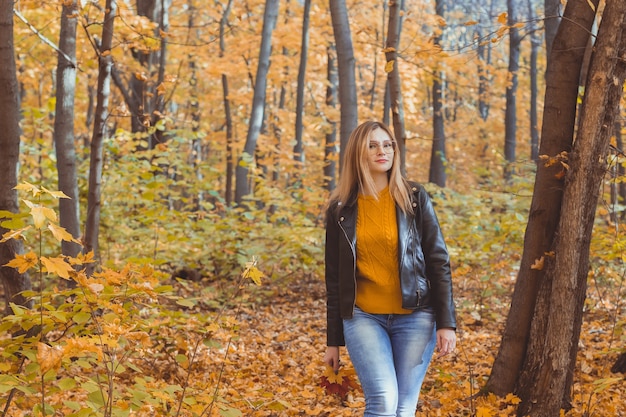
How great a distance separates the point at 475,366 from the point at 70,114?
442 cm

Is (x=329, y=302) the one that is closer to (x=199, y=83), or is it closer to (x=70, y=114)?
(x=70, y=114)

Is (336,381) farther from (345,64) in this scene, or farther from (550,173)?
(345,64)

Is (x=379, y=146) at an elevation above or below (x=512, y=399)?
above

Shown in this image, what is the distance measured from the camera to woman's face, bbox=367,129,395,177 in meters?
3.24

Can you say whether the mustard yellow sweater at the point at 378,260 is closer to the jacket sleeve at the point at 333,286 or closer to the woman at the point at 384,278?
the woman at the point at 384,278

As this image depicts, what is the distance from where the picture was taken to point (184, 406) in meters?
3.37

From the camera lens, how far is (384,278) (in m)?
3.09

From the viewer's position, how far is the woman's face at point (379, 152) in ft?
10.6

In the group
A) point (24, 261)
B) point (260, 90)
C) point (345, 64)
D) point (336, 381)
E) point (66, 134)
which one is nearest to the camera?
point (24, 261)

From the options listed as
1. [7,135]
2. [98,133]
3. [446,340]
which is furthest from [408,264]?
[98,133]

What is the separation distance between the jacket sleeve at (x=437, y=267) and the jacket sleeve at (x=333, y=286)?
0.45 metres

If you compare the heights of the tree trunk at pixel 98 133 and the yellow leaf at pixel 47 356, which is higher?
the tree trunk at pixel 98 133

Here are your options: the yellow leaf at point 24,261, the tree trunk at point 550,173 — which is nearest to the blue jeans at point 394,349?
the tree trunk at point 550,173

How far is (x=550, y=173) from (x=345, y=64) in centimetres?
440
